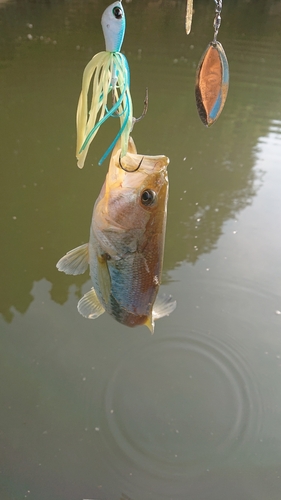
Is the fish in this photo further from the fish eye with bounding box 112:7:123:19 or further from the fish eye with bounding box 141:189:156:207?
the fish eye with bounding box 112:7:123:19

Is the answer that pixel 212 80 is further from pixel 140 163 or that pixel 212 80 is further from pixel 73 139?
pixel 73 139

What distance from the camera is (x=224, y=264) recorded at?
7.39 feet

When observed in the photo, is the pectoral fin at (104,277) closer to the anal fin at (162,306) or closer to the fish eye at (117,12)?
the anal fin at (162,306)

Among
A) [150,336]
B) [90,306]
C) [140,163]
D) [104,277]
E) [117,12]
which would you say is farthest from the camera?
[150,336]

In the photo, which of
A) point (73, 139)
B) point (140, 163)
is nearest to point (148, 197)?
point (140, 163)

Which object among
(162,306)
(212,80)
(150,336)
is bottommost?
(150,336)

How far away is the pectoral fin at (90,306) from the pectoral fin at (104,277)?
104mm

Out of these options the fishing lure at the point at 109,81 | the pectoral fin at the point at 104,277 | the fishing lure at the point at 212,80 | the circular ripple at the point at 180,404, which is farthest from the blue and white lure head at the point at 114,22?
the circular ripple at the point at 180,404

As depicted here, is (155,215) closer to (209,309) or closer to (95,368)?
(95,368)

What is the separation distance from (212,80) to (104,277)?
48 centimetres

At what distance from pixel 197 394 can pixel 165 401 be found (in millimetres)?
147

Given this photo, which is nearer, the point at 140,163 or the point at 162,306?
the point at 140,163

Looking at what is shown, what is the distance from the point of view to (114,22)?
1.80 feet

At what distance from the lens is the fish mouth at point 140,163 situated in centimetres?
70
